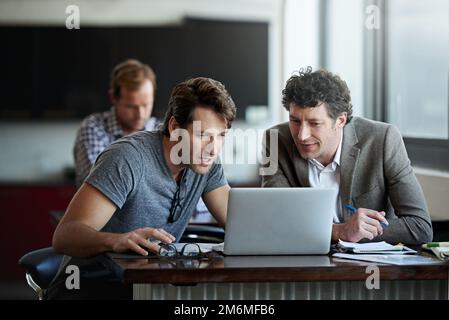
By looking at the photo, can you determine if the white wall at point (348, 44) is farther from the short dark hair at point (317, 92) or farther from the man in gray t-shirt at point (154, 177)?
the man in gray t-shirt at point (154, 177)

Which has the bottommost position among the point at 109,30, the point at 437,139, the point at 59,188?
the point at 59,188

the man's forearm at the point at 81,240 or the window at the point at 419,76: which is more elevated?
the window at the point at 419,76

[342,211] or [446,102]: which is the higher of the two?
[446,102]

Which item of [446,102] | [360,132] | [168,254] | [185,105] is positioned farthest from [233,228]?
[446,102]

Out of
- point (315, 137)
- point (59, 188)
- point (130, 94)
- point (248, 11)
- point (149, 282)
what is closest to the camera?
point (149, 282)

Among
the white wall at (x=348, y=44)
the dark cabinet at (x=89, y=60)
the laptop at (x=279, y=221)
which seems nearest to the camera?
the laptop at (x=279, y=221)

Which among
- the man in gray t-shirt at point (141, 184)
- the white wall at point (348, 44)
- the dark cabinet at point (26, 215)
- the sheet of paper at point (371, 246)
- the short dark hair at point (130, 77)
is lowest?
the dark cabinet at point (26, 215)

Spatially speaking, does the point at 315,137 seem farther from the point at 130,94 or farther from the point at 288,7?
the point at 288,7

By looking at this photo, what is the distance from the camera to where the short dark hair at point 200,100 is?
9.64 feet

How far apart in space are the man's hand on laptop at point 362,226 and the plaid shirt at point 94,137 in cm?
230

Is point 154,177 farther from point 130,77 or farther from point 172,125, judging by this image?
point 130,77

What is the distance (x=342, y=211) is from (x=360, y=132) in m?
0.35

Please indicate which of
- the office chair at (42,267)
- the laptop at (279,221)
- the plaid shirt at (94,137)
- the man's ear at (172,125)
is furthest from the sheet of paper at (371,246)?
the plaid shirt at (94,137)

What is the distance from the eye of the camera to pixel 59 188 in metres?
6.19
